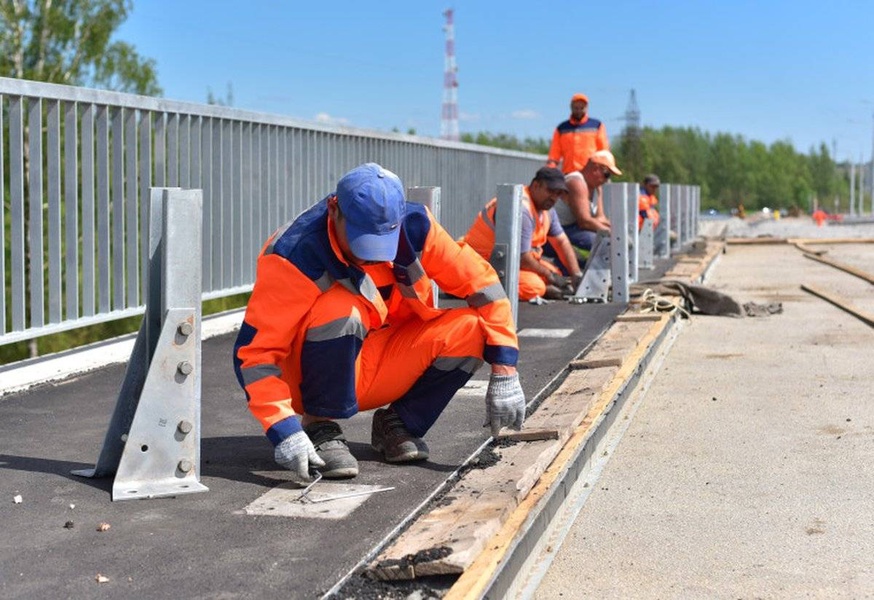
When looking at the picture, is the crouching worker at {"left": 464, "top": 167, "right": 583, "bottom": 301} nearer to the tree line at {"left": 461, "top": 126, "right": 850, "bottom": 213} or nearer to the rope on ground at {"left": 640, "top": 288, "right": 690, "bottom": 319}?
the rope on ground at {"left": 640, "top": 288, "right": 690, "bottom": 319}

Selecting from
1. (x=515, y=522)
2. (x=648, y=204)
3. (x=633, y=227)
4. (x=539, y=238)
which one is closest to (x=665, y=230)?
(x=648, y=204)

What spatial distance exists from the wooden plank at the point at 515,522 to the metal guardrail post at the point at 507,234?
1.44 metres

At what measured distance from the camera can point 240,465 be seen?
202 inches

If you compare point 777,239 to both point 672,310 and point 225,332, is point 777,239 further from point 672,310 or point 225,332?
point 225,332

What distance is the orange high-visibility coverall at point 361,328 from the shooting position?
4680 mm

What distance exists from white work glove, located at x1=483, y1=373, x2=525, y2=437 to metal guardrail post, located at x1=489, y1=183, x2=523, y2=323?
2.84 meters

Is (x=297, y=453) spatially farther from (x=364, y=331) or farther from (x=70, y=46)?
(x=70, y=46)

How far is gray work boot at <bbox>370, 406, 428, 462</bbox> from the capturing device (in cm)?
511

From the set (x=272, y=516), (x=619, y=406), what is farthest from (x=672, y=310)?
(x=272, y=516)

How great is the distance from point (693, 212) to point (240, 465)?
1041 inches

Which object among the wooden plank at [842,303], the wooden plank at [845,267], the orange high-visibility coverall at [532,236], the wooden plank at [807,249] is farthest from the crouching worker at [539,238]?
the wooden plank at [807,249]

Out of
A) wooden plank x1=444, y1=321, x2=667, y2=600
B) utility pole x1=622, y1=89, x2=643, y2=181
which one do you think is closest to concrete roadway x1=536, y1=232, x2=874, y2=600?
wooden plank x1=444, y1=321, x2=667, y2=600

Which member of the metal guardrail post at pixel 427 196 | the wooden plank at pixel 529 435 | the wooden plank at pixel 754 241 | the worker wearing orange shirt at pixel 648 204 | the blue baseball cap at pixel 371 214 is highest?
the worker wearing orange shirt at pixel 648 204

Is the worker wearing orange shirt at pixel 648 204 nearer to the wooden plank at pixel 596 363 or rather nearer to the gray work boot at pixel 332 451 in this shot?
the wooden plank at pixel 596 363
